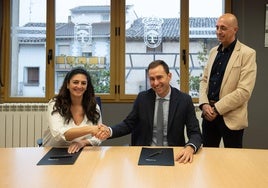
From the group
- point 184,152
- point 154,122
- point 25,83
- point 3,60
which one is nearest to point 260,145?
point 154,122

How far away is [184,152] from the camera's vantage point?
1.81m

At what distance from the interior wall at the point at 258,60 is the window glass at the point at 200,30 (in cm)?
27

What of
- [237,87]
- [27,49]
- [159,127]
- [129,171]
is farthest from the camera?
[27,49]

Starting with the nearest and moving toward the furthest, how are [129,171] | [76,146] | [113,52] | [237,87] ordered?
[129,171] < [76,146] < [237,87] < [113,52]

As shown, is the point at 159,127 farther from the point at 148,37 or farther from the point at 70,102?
the point at 148,37

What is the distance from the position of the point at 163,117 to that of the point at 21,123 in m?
2.11

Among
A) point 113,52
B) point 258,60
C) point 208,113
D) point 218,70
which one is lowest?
point 208,113

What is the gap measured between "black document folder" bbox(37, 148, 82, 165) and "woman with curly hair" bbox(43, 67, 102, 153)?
6cm

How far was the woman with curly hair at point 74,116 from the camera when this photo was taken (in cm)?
207

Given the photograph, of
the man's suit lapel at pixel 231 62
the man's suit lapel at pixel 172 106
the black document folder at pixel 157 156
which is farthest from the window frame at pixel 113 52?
the black document folder at pixel 157 156

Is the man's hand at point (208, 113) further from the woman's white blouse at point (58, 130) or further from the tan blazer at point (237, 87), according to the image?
the woman's white blouse at point (58, 130)

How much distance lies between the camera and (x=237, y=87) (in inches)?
97.4

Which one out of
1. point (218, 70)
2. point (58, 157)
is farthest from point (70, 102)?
point (218, 70)

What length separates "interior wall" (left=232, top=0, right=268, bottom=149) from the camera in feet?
11.8
